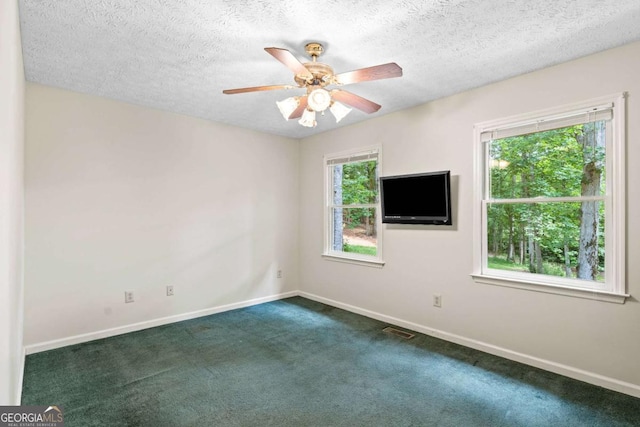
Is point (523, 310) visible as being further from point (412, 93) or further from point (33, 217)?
point (33, 217)

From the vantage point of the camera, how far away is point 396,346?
321 cm

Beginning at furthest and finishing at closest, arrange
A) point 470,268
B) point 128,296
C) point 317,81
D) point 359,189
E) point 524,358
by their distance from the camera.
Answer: point 359,189 < point 128,296 < point 470,268 < point 524,358 < point 317,81

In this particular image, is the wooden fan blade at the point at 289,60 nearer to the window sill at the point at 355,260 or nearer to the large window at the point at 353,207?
the large window at the point at 353,207

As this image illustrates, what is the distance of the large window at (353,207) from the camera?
424 centimetres

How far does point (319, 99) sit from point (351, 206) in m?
2.39

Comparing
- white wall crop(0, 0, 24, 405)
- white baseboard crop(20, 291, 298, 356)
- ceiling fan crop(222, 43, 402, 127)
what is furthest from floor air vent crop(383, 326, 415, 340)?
white wall crop(0, 0, 24, 405)

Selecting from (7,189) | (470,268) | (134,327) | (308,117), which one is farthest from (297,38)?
(134,327)

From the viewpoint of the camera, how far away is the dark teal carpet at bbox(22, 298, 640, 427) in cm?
212

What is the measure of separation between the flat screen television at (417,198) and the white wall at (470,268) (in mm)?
116

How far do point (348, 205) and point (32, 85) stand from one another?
3.55m

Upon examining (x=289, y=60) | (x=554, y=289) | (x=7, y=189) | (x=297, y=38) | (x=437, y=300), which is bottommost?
(x=437, y=300)

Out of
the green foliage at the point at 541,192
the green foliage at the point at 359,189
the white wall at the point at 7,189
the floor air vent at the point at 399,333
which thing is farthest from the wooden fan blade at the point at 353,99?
the floor air vent at the point at 399,333

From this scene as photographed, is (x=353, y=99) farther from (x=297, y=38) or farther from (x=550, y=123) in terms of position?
(x=550, y=123)

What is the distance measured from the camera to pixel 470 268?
3.21 m
